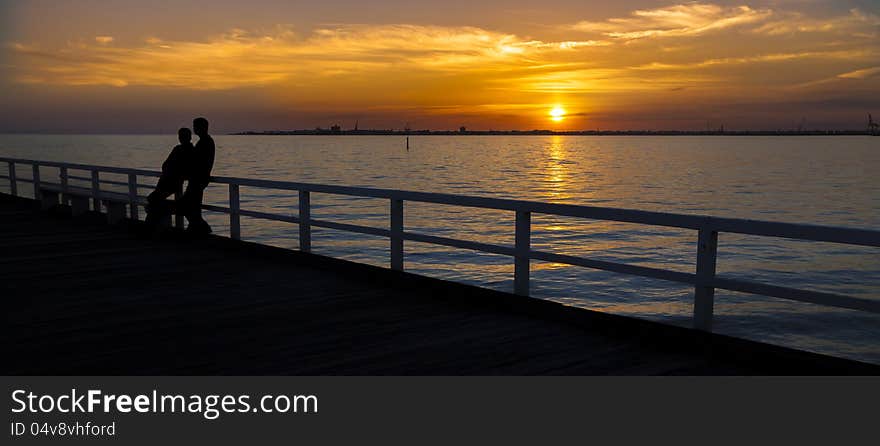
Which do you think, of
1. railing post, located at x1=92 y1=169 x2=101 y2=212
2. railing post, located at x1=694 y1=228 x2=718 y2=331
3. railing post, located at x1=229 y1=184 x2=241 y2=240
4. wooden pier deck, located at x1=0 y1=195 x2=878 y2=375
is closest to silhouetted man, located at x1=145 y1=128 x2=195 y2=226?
railing post, located at x1=229 y1=184 x2=241 y2=240

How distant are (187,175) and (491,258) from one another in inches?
615

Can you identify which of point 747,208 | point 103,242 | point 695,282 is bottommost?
point 747,208

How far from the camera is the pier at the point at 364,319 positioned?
18.1ft

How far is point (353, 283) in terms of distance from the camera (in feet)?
29.5

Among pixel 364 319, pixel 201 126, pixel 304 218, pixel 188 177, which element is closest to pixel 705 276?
pixel 364 319

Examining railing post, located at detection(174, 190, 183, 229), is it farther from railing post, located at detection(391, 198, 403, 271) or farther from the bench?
railing post, located at detection(391, 198, 403, 271)

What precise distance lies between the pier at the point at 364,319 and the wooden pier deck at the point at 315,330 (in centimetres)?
2

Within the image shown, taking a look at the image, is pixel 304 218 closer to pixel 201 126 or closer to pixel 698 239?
pixel 201 126

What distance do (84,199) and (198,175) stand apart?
595cm

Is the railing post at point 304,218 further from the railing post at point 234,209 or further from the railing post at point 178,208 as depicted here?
the railing post at point 178,208
